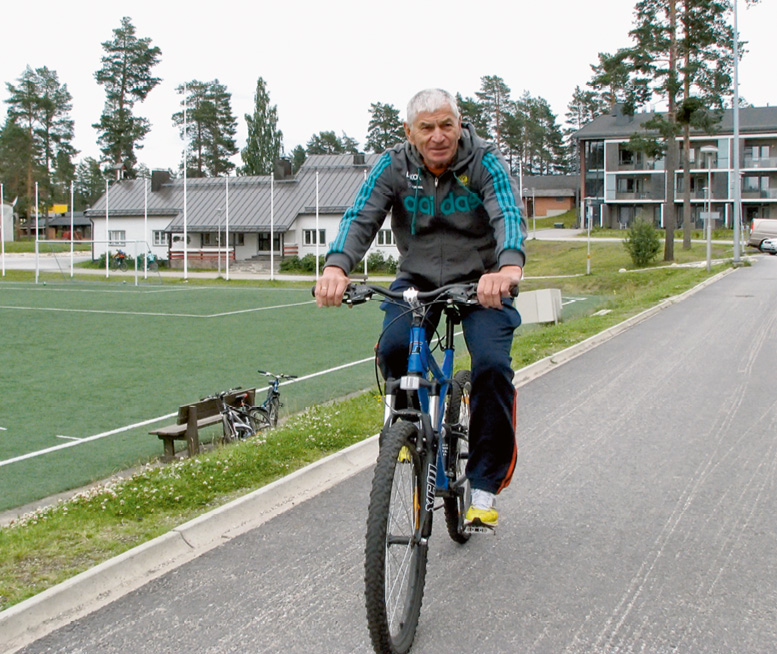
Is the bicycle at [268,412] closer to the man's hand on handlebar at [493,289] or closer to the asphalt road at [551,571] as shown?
the asphalt road at [551,571]

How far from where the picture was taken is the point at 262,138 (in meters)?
95.1

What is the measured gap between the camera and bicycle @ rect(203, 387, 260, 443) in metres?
9.07

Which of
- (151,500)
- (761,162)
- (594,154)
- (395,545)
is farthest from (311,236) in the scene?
(395,545)

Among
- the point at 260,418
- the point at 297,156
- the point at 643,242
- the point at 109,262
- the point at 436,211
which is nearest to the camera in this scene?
the point at 436,211

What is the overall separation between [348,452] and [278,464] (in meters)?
0.47

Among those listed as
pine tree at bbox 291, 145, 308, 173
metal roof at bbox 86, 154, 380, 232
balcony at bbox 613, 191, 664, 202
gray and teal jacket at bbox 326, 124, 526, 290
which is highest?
pine tree at bbox 291, 145, 308, 173

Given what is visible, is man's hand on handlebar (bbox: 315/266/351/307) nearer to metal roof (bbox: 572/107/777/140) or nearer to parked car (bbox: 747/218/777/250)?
parked car (bbox: 747/218/777/250)

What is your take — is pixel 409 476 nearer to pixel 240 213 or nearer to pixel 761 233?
pixel 761 233

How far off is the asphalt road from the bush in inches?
1394

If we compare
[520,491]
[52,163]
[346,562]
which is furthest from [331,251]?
[52,163]

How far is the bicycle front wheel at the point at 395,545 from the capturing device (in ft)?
10.3

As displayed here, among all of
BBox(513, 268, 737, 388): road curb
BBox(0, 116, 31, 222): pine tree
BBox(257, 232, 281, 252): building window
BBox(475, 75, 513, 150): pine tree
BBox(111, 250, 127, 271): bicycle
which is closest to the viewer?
BBox(513, 268, 737, 388): road curb

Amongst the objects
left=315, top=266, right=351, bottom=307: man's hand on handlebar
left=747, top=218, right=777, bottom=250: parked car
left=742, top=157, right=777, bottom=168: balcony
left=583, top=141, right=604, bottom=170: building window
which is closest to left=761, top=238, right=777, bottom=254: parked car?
left=747, top=218, right=777, bottom=250: parked car

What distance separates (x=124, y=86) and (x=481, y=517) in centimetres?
8402
